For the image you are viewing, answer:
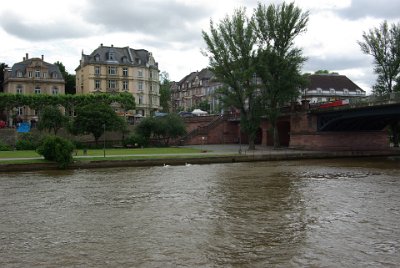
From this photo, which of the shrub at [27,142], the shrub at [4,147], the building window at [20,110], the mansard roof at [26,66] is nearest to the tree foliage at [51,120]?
the shrub at [27,142]

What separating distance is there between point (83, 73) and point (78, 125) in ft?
139

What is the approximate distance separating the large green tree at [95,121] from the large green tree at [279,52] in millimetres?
22301

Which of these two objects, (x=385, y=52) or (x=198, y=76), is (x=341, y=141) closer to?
(x=385, y=52)

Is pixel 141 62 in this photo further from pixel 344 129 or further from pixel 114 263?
pixel 114 263

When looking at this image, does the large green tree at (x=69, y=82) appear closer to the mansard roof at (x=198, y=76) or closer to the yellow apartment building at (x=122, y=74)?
the yellow apartment building at (x=122, y=74)

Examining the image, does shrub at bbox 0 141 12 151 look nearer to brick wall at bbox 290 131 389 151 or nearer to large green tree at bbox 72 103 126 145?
large green tree at bbox 72 103 126 145

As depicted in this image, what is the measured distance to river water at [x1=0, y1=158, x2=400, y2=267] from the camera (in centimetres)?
1300

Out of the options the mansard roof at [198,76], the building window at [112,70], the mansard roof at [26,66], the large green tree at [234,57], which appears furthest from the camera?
the mansard roof at [198,76]

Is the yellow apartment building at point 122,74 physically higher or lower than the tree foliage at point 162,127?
higher

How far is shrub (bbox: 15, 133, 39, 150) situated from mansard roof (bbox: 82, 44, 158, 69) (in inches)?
1506

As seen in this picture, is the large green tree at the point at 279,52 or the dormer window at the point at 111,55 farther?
the dormer window at the point at 111,55

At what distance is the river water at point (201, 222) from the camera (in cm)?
1300

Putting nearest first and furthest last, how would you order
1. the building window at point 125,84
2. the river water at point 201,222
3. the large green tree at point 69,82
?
1. the river water at point 201,222
2. the building window at point 125,84
3. the large green tree at point 69,82

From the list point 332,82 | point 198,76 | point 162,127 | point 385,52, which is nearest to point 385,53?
point 385,52
